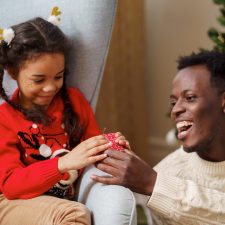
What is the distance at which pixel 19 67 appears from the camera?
1.34 m

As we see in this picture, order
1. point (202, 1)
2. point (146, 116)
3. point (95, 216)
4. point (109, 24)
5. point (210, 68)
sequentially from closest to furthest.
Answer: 1. point (95, 216)
2. point (210, 68)
3. point (109, 24)
4. point (202, 1)
5. point (146, 116)

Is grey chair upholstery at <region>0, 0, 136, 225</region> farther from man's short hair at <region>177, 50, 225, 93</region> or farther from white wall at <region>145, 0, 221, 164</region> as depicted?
white wall at <region>145, 0, 221, 164</region>

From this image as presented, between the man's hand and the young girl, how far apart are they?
34mm

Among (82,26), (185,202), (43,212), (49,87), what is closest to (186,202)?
(185,202)

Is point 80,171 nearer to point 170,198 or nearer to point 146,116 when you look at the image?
point 170,198

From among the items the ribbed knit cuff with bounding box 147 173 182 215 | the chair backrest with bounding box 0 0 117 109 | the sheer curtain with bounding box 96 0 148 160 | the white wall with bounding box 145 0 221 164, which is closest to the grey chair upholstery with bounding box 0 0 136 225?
the chair backrest with bounding box 0 0 117 109

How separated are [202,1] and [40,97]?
4.30 feet

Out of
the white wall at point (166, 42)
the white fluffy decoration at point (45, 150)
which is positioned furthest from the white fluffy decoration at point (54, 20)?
the white wall at point (166, 42)

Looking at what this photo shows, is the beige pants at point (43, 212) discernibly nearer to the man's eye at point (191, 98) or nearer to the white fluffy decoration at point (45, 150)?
the white fluffy decoration at point (45, 150)

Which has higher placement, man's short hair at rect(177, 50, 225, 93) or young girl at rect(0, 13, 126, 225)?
man's short hair at rect(177, 50, 225, 93)

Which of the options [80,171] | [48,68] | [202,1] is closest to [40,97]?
[48,68]

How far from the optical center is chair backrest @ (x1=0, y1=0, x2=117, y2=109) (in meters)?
1.44

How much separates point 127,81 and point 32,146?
1193 mm

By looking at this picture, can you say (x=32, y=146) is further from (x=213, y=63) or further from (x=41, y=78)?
(x=213, y=63)
